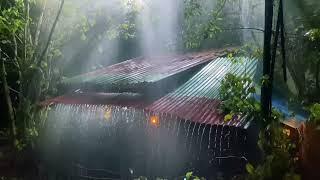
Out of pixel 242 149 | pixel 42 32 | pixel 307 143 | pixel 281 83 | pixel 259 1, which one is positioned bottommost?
pixel 242 149

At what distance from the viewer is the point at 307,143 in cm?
747

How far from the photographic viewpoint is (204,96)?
10781 millimetres

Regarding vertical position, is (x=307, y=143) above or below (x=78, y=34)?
below

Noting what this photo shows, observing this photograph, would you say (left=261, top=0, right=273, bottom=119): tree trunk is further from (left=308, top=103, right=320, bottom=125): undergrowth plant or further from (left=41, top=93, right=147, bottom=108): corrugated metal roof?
(left=41, top=93, right=147, bottom=108): corrugated metal roof

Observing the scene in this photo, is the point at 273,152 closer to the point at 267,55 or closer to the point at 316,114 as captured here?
the point at 316,114

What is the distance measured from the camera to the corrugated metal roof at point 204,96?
9578 millimetres

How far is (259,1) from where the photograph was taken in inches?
518

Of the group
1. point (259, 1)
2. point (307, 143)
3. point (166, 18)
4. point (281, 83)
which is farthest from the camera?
point (166, 18)

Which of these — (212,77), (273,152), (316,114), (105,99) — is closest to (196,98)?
(212,77)

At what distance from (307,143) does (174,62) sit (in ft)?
24.5

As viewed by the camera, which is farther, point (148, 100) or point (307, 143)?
point (148, 100)

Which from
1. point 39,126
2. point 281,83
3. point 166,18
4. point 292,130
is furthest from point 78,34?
point 292,130

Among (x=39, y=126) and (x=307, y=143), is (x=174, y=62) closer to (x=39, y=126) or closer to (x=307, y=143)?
(x=39, y=126)

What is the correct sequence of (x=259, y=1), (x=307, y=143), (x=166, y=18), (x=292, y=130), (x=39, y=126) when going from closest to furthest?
1. (x=307, y=143)
2. (x=292, y=130)
3. (x=259, y=1)
4. (x=39, y=126)
5. (x=166, y=18)
